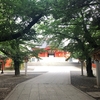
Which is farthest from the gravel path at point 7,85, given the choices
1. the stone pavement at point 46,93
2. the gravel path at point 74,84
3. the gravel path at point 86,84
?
the gravel path at point 86,84

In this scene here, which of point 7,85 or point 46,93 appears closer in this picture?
point 46,93

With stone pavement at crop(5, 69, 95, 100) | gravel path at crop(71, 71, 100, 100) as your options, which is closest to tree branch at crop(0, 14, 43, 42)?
stone pavement at crop(5, 69, 95, 100)

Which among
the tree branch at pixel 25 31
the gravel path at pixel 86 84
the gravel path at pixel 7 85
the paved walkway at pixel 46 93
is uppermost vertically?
the tree branch at pixel 25 31

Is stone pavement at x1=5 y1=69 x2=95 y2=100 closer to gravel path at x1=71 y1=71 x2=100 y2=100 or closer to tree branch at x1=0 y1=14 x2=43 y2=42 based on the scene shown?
gravel path at x1=71 y1=71 x2=100 y2=100

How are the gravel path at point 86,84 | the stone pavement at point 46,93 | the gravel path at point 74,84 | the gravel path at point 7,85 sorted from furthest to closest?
the gravel path at point 86,84 < the gravel path at point 74,84 < the gravel path at point 7,85 < the stone pavement at point 46,93

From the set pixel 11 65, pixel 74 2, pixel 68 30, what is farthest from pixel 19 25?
pixel 11 65

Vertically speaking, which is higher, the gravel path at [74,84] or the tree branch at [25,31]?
the tree branch at [25,31]

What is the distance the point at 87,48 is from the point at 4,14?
959 centimetres

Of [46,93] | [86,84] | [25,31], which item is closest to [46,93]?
[46,93]

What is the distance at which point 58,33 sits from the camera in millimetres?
17453

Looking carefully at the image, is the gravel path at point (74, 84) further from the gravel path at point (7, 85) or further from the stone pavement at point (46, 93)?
the stone pavement at point (46, 93)

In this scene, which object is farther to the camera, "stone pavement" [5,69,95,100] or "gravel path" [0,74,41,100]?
"gravel path" [0,74,41,100]

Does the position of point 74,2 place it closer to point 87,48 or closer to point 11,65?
point 87,48

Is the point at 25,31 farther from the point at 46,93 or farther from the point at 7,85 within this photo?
the point at 7,85
